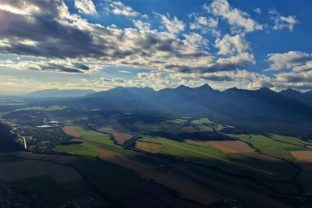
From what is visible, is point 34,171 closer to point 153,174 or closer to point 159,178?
point 153,174

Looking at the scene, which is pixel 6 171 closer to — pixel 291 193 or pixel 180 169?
pixel 180 169

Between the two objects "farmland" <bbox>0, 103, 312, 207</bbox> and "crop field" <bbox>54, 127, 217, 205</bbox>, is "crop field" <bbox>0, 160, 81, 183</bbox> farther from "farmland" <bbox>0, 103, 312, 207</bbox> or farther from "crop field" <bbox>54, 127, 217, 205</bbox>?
"crop field" <bbox>54, 127, 217, 205</bbox>

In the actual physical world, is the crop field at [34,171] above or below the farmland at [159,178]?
above

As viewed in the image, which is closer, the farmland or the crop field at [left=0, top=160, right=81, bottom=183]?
the farmland

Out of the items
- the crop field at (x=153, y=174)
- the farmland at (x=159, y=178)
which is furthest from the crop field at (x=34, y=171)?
the crop field at (x=153, y=174)

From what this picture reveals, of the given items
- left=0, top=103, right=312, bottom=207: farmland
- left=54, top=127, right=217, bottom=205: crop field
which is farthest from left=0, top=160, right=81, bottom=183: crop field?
left=54, top=127, right=217, bottom=205: crop field

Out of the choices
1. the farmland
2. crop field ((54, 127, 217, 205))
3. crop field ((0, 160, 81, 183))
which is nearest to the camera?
the farmland

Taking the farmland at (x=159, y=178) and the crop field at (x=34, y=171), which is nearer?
the farmland at (x=159, y=178)

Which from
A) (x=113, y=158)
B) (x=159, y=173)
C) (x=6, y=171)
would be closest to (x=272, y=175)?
(x=159, y=173)

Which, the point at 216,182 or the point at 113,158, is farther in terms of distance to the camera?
the point at 113,158

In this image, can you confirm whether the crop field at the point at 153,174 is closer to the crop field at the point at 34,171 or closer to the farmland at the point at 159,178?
the farmland at the point at 159,178

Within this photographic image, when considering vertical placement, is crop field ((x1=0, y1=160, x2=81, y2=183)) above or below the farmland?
above
